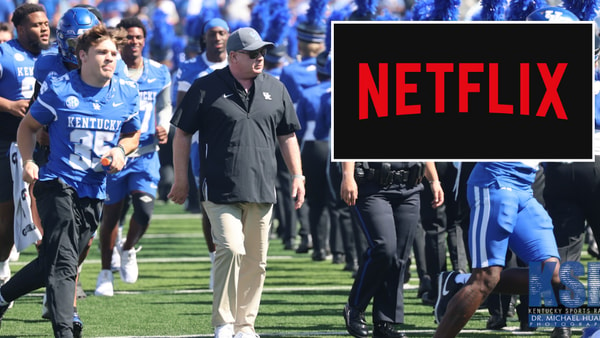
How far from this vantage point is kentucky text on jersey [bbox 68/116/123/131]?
8938mm

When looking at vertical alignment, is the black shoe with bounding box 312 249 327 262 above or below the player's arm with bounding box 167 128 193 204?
below

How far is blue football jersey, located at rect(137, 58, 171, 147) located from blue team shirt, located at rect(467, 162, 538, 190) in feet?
14.6

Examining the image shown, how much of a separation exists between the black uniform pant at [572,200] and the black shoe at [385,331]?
1.26 m

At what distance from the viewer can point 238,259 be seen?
916 cm

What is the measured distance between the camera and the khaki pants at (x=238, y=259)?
9141mm

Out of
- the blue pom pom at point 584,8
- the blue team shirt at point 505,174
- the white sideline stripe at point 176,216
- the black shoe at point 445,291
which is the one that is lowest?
the white sideline stripe at point 176,216

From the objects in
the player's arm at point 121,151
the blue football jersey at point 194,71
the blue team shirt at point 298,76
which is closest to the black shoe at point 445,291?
the player's arm at point 121,151

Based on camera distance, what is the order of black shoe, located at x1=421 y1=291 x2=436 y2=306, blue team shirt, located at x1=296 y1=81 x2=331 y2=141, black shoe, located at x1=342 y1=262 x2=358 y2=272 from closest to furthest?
black shoe, located at x1=421 y1=291 x2=436 y2=306, black shoe, located at x1=342 y1=262 x2=358 y2=272, blue team shirt, located at x1=296 y1=81 x2=331 y2=141

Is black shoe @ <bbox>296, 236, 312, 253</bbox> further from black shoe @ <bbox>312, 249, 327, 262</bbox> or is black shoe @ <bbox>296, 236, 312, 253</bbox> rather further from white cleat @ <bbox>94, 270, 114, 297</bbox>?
white cleat @ <bbox>94, 270, 114, 297</bbox>

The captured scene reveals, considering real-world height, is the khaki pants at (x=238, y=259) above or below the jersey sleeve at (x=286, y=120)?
below

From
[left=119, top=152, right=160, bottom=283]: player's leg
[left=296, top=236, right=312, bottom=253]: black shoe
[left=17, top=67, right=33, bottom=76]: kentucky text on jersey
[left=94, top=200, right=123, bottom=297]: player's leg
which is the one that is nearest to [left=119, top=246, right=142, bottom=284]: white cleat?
[left=119, top=152, right=160, bottom=283]: player's leg

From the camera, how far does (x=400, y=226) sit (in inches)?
390

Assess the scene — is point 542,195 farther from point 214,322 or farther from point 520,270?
point 214,322

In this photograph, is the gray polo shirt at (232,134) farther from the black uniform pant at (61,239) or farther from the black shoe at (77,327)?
the black shoe at (77,327)
